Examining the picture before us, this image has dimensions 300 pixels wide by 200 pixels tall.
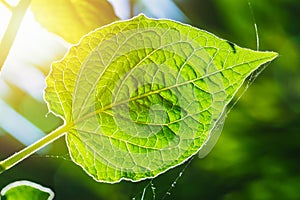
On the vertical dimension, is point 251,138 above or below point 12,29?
below

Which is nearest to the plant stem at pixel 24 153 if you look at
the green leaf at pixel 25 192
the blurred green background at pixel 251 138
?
the green leaf at pixel 25 192

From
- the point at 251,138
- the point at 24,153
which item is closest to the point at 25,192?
the point at 24,153

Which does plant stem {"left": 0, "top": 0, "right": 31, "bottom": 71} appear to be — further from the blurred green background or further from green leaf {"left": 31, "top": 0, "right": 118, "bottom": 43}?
the blurred green background

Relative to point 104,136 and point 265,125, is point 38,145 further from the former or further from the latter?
point 265,125

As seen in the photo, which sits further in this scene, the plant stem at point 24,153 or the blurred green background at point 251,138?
the blurred green background at point 251,138

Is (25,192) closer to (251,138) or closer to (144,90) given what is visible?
(144,90)

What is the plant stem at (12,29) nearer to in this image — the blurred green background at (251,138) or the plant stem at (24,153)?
the plant stem at (24,153)
